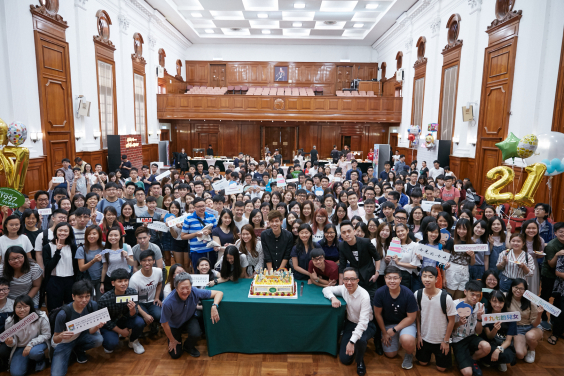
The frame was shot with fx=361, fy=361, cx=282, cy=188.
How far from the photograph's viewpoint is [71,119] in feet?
37.8

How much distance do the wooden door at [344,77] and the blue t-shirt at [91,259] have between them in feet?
72.4

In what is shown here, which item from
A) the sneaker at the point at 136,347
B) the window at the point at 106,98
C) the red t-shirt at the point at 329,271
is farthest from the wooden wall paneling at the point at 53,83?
the red t-shirt at the point at 329,271

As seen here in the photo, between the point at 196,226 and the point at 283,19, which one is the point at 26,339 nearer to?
the point at 196,226

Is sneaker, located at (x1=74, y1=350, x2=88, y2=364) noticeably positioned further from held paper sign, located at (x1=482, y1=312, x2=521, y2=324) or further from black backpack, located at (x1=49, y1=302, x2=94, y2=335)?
held paper sign, located at (x1=482, y1=312, x2=521, y2=324)

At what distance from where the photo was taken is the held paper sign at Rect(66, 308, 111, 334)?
13.1 feet

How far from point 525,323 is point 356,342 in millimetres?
2154

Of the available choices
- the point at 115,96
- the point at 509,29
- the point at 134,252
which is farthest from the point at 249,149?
the point at 134,252

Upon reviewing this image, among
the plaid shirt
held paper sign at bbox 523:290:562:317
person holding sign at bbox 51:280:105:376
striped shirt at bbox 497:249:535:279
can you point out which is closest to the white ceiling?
striped shirt at bbox 497:249:535:279

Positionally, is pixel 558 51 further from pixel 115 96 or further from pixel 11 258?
pixel 115 96

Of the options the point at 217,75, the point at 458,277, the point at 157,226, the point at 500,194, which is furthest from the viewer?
the point at 217,75

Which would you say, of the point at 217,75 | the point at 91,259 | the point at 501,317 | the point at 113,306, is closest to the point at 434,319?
the point at 501,317

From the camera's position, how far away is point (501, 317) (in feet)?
13.6

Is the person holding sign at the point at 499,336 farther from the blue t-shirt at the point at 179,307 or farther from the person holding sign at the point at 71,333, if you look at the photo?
the person holding sign at the point at 71,333

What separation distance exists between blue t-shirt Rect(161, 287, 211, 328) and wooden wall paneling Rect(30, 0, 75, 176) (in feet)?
27.4
